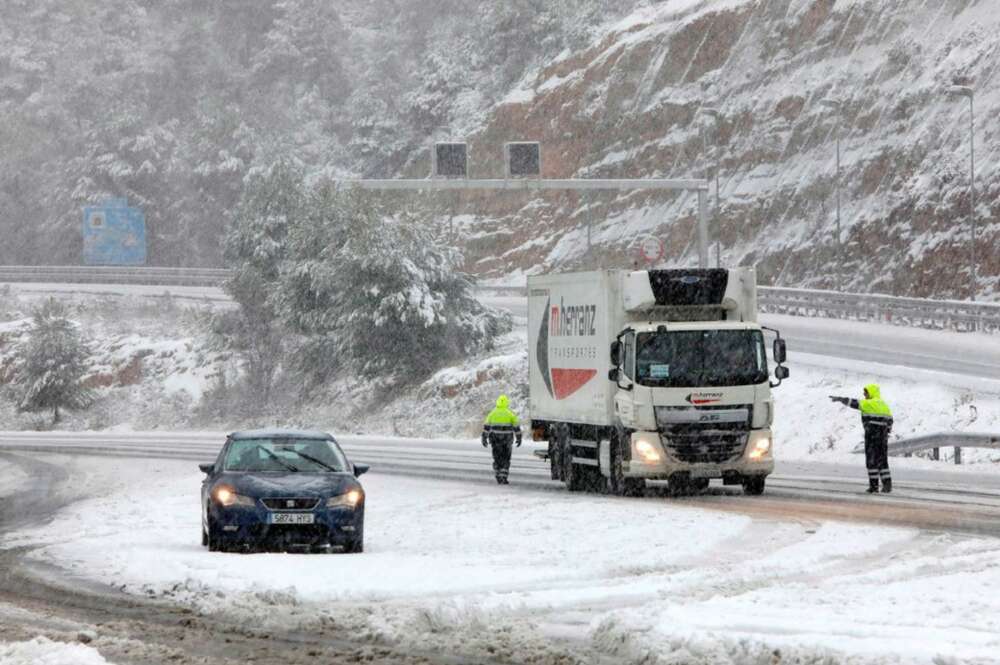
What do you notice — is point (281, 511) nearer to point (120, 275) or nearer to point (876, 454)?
point (876, 454)

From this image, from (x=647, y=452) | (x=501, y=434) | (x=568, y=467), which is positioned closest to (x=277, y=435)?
(x=647, y=452)

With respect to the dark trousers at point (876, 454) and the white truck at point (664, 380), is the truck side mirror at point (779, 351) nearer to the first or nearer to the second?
the white truck at point (664, 380)

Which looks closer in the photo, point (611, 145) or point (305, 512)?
point (305, 512)

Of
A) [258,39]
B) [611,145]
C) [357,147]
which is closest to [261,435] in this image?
[611,145]

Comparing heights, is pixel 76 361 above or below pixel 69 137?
below

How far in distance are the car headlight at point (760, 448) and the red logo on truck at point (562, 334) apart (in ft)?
8.87

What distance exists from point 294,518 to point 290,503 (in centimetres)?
17

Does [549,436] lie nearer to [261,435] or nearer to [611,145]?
[261,435]

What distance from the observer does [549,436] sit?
27.6 meters

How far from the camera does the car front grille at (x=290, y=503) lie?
55.6ft

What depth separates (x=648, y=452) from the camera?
76.3ft

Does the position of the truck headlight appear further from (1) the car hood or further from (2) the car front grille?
(2) the car front grille

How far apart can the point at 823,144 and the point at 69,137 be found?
189 ft

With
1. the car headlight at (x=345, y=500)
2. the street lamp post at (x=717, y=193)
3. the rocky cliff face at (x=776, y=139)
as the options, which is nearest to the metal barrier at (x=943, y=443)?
the car headlight at (x=345, y=500)
